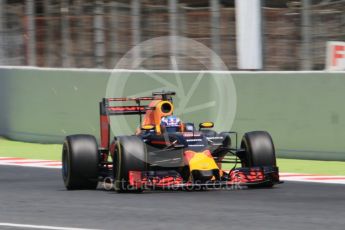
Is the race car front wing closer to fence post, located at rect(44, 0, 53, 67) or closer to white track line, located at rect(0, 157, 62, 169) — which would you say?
white track line, located at rect(0, 157, 62, 169)

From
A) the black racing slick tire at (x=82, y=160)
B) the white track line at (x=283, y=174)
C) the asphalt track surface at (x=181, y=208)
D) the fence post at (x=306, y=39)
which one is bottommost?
the white track line at (x=283, y=174)

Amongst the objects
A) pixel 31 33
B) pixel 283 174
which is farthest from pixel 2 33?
pixel 283 174

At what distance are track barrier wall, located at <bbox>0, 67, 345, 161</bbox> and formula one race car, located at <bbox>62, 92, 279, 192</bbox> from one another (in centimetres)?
339

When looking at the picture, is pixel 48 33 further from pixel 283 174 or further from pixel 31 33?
pixel 283 174

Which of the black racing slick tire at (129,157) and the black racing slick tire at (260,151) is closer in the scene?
the black racing slick tire at (129,157)

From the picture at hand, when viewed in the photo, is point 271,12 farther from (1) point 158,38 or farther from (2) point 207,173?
(2) point 207,173

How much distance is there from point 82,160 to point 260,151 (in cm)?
216

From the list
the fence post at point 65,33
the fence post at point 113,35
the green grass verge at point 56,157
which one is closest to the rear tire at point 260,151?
the green grass verge at point 56,157

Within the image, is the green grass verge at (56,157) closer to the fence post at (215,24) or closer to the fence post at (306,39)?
the fence post at (306,39)

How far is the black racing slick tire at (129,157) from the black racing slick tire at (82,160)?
61 cm

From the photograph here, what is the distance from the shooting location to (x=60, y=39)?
21156mm

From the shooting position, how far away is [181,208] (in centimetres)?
1116

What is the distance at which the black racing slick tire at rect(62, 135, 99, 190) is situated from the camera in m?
13.1

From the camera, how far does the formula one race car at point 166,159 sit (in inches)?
493
